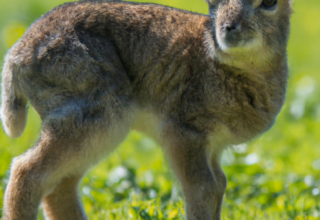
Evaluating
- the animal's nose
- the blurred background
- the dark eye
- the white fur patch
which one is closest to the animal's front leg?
the blurred background

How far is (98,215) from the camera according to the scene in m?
6.59

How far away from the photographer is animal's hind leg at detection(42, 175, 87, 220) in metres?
5.97

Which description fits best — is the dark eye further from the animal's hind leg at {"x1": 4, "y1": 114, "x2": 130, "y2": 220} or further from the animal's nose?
the animal's hind leg at {"x1": 4, "y1": 114, "x2": 130, "y2": 220}

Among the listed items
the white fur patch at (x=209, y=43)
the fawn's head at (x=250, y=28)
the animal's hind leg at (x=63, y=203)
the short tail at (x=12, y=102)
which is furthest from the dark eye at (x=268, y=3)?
the animal's hind leg at (x=63, y=203)

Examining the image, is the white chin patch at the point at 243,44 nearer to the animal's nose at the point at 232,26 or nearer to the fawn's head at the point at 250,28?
the fawn's head at the point at 250,28

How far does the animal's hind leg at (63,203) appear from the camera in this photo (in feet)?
19.6

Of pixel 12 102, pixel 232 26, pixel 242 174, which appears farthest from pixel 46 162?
pixel 242 174

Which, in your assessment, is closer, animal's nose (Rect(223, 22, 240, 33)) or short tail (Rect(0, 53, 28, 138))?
animal's nose (Rect(223, 22, 240, 33))

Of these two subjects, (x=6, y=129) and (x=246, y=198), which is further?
(x=246, y=198)

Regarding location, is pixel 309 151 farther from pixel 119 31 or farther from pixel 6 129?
pixel 6 129

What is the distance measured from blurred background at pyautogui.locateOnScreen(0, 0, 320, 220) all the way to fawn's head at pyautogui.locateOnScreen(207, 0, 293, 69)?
1264mm

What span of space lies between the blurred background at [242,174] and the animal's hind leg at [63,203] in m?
0.51

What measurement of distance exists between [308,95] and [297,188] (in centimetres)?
410

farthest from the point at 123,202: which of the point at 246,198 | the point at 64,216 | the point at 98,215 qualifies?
the point at 246,198
